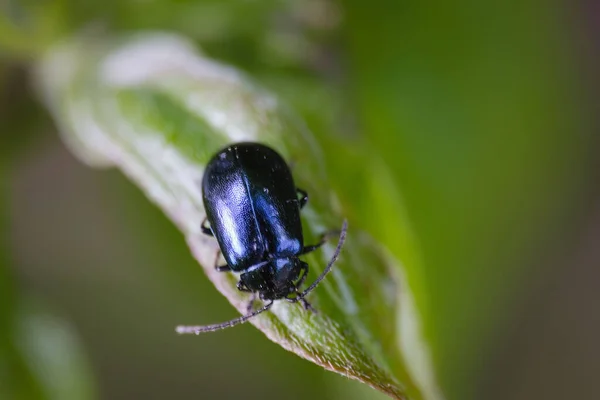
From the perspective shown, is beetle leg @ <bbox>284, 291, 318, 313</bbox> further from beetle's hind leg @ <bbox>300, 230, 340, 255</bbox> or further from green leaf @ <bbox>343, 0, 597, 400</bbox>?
green leaf @ <bbox>343, 0, 597, 400</bbox>

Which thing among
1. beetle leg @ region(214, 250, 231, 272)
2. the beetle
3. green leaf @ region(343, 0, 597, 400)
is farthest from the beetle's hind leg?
green leaf @ region(343, 0, 597, 400)

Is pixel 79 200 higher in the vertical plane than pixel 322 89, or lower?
higher

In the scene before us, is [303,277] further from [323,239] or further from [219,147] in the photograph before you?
[219,147]

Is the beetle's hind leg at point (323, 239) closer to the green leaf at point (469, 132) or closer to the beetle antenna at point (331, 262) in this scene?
the beetle antenna at point (331, 262)

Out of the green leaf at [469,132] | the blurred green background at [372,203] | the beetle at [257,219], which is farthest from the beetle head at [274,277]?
the green leaf at [469,132]

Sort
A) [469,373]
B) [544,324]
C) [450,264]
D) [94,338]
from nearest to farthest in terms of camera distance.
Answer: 1. [450,264]
2. [469,373]
3. [94,338]
4. [544,324]

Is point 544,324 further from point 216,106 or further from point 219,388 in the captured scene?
point 216,106

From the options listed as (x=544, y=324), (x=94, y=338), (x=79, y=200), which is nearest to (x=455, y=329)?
(x=544, y=324)
